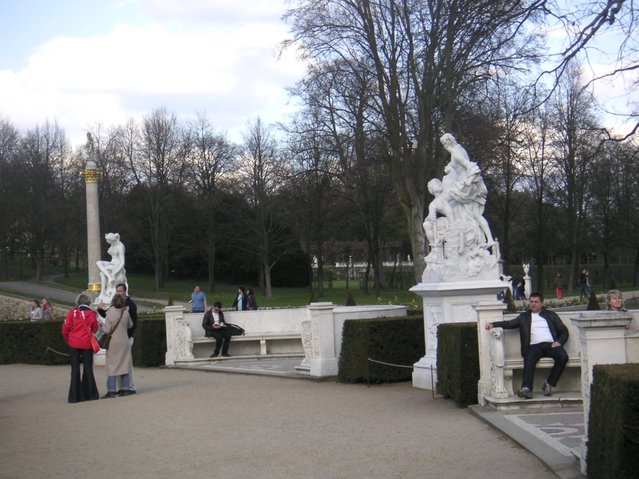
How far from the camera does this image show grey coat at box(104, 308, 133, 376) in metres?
14.1

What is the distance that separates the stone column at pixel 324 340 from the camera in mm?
16016

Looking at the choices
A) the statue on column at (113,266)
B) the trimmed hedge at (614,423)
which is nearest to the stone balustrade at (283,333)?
the statue on column at (113,266)

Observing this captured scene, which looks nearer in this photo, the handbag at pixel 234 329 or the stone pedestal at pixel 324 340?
the stone pedestal at pixel 324 340

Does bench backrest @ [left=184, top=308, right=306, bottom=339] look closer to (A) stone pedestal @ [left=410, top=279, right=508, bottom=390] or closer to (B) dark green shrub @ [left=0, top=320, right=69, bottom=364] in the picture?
(B) dark green shrub @ [left=0, top=320, right=69, bottom=364]

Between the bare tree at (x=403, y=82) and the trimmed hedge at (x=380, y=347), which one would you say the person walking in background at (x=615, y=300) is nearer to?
the trimmed hedge at (x=380, y=347)

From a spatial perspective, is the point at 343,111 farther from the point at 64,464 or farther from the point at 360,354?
the point at 64,464

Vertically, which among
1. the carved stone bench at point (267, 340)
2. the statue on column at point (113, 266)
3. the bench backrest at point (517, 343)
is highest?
the statue on column at point (113, 266)

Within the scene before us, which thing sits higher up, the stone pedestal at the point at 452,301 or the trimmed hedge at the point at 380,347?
the stone pedestal at the point at 452,301

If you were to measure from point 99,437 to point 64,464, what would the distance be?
62.0 inches

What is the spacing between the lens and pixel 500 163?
3769cm

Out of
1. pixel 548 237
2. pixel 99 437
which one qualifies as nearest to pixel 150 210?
pixel 548 237

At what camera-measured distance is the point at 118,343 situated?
14156 mm

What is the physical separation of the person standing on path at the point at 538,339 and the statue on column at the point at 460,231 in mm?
3314

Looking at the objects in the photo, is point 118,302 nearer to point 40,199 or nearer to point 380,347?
point 380,347
